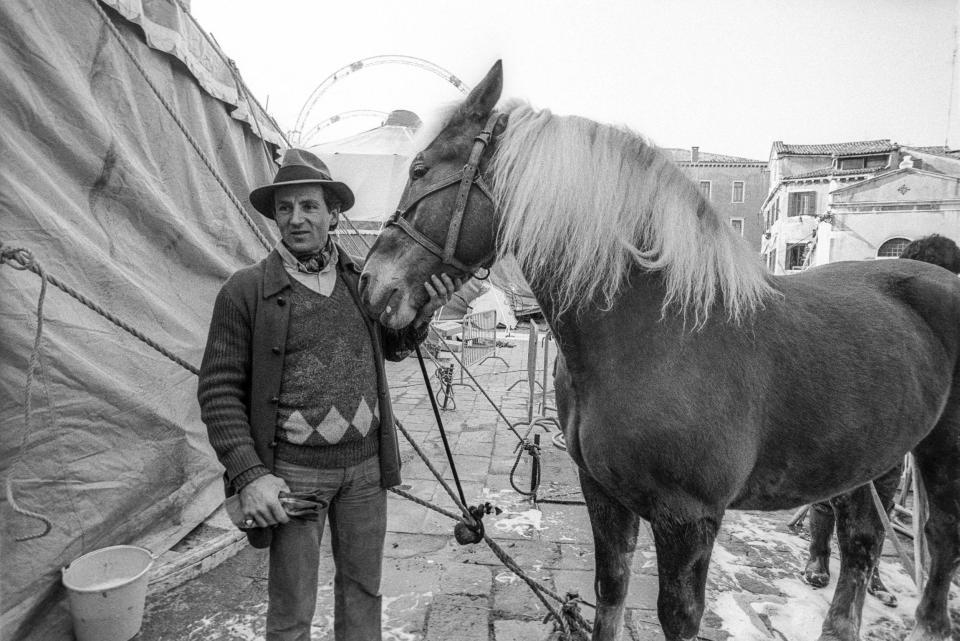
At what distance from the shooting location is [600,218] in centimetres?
154

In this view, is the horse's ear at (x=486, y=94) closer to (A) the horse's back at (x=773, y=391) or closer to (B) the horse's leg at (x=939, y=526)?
(A) the horse's back at (x=773, y=391)

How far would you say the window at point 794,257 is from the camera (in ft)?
95.6

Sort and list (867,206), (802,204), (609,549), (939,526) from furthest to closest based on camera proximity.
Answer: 1. (802,204)
2. (867,206)
3. (939,526)
4. (609,549)

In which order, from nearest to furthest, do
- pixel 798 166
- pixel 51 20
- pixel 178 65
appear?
pixel 51 20, pixel 178 65, pixel 798 166

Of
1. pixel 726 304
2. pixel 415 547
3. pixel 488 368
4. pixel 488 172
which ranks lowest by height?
pixel 488 368

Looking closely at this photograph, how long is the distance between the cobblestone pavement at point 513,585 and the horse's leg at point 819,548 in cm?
7

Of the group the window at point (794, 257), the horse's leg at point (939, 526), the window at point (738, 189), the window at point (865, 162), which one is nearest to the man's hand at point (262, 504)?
the horse's leg at point (939, 526)

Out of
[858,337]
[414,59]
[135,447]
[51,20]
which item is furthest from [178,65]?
[414,59]

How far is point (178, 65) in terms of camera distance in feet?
10.4

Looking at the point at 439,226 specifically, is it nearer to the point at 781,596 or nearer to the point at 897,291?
the point at 897,291

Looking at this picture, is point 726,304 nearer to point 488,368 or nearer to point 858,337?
point 858,337

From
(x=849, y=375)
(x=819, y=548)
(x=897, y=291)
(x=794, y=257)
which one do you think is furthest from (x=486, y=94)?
(x=794, y=257)

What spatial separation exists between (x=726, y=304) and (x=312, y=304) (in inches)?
55.5

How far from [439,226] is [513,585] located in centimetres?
218
